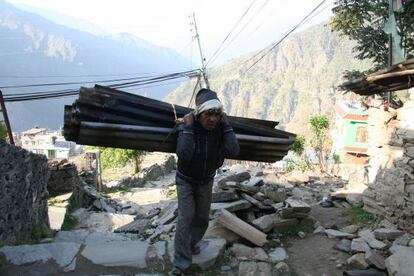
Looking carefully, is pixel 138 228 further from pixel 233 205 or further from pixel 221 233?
pixel 221 233

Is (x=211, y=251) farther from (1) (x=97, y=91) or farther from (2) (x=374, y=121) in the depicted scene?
(2) (x=374, y=121)

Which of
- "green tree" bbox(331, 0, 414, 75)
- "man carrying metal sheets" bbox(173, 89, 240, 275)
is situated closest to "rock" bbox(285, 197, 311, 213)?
"man carrying metal sheets" bbox(173, 89, 240, 275)

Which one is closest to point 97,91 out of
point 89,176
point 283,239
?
point 283,239

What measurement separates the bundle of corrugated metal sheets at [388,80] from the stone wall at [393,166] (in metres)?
0.50

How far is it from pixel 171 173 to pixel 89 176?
1706 centimetres

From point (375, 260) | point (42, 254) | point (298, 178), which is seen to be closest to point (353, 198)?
point (375, 260)

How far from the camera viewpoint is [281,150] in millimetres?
5047

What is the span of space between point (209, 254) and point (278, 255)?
1020 mm

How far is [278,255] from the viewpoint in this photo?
5.47 metres

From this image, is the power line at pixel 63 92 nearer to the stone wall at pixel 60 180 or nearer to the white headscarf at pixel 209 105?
the stone wall at pixel 60 180

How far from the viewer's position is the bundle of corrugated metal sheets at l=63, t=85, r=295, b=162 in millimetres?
4379

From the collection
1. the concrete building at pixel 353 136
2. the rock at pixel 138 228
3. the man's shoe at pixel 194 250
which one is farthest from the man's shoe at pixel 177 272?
the concrete building at pixel 353 136

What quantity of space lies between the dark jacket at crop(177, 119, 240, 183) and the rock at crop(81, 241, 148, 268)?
49.3 inches

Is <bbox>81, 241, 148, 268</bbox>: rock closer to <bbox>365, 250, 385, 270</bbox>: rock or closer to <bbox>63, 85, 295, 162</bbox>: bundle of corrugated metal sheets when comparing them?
<bbox>63, 85, 295, 162</bbox>: bundle of corrugated metal sheets
